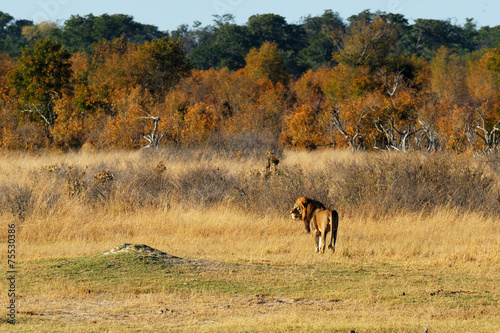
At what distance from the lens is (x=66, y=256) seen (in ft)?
37.4

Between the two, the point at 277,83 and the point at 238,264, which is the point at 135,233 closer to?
the point at 238,264

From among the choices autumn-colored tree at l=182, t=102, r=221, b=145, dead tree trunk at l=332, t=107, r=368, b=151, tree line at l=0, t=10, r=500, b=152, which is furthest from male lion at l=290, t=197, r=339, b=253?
autumn-colored tree at l=182, t=102, r=221, b=145

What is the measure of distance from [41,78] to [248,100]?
525 inches

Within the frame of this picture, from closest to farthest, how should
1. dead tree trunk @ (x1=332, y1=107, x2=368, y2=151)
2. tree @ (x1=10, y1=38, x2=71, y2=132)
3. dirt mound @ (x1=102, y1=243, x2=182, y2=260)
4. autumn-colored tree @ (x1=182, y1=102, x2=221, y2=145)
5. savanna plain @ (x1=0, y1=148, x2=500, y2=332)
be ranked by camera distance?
savanna plain @ (x1=0, y1=148, x2=500, y2=332), dirt mound @ (x1=102, y1=243, x2=182, y2=260), dead tree trunk @ (x1=332, y1=107, x2=368, y2=151), autumn-colored tree @ (x1=182, y1=102, x2=221, y2=145), tree @ (x1=10, y1=38, x2=71, y2=132)

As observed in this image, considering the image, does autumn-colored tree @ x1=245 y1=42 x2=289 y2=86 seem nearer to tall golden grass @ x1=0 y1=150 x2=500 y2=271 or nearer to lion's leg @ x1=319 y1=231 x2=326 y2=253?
tall golden grass @ x1=0 y1=150 x2=500 y2=271

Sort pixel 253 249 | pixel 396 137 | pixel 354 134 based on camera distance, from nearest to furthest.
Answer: pixel 253 249 < pixel 396 137 < pixel 354 134

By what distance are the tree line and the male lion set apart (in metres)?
10.9

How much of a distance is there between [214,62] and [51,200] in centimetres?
5807

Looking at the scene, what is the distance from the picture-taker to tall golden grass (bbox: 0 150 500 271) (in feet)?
39.3

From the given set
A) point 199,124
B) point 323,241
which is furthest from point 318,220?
point 199,124

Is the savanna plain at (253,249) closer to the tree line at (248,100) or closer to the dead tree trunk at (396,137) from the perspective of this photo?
the dead tree trunk at (396,137)

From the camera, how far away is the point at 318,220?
1108 centimetres

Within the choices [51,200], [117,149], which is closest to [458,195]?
[51,200]

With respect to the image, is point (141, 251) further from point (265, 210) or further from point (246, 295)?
point (265, 210)
